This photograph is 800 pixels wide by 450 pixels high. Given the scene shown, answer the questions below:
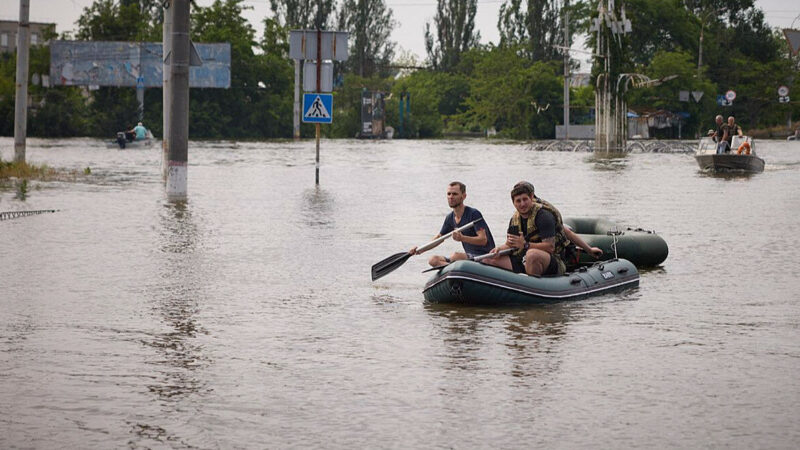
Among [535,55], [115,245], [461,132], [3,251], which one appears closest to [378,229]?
[115,245]

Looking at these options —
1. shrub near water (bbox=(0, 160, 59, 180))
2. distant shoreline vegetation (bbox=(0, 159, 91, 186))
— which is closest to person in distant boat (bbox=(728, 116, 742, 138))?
distant shoreline vegetation (bbox=(0, 159, 91, 186))

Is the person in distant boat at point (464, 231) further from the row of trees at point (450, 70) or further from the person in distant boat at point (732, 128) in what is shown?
the row of trees at point (450, 70)

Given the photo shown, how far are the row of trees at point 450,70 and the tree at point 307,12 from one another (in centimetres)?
10

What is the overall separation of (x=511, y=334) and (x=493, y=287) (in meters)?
1.38

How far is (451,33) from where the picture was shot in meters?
129

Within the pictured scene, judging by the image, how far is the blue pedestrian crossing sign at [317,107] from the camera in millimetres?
28922

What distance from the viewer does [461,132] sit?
133 meters

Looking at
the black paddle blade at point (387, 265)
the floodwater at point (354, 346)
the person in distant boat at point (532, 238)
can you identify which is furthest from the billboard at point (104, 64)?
the person in distant boat at point (532, 238)

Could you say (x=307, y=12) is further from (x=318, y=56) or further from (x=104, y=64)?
(x=318, y=56)

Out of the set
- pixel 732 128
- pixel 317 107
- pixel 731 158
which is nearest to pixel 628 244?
pixel 317 107

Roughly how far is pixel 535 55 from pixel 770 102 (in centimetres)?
2083

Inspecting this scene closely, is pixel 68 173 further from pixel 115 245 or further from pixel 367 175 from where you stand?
pixel 115 245

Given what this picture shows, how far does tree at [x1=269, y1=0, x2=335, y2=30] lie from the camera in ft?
385

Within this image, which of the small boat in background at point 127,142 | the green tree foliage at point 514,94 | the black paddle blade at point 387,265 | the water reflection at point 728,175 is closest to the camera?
the black paddle blade at point 387,265
